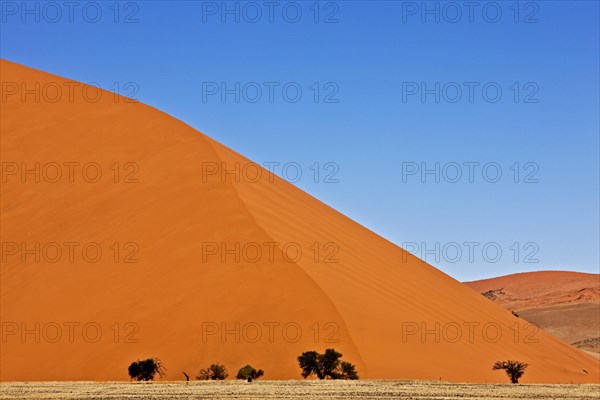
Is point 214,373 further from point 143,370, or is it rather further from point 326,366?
point 326,366

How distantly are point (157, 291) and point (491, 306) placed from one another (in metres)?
18.0

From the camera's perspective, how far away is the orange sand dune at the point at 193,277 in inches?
1112

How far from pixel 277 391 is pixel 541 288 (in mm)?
92858

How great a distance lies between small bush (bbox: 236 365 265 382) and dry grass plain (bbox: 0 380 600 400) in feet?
4.16

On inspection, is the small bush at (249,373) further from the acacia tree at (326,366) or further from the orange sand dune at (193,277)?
the acacia tree at (326,366)

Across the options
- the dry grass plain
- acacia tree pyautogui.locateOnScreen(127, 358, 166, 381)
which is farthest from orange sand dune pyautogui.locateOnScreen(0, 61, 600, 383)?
the dry grass plain

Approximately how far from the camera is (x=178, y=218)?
34000 mm

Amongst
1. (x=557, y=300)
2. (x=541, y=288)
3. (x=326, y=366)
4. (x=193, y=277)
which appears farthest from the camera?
(x=541, y=288)

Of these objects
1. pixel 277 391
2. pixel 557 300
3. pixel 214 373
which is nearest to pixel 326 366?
pixel 214 373

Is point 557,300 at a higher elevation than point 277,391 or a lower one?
higher

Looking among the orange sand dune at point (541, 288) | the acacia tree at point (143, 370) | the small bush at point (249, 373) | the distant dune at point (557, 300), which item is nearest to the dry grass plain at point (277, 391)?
the acacia tree at point (143, 370)

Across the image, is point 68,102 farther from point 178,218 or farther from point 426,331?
point 426,331

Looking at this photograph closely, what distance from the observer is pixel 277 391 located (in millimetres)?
20859

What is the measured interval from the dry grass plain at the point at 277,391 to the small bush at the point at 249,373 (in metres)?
1.27
